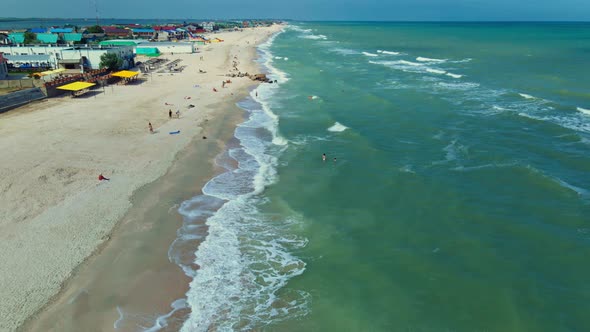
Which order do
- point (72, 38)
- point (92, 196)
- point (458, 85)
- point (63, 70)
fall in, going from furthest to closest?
point (72, 38) → point (458, 85) → point (63, 70) → point (92, 196)

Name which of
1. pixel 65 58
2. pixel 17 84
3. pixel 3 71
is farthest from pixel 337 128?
pixel 65 58

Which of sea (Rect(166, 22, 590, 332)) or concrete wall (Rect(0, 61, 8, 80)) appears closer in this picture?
sea (Rect(166, 22, 590, 332))

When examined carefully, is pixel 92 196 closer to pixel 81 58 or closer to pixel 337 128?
pixel 337 128

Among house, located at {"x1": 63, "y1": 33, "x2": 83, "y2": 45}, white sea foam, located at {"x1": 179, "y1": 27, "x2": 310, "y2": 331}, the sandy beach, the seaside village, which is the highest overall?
house, located at {"x1": 63, "y1": 33, "x2": 83, "y2": 45}

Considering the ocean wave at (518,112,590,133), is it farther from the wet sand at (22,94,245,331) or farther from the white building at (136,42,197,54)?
the white building at (136,42,197,54)

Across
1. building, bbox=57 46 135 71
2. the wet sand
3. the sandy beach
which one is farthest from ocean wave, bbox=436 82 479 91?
building, bbox=57 46 135 71

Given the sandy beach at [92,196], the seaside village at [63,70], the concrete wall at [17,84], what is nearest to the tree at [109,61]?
the seaside village at [63,70]
